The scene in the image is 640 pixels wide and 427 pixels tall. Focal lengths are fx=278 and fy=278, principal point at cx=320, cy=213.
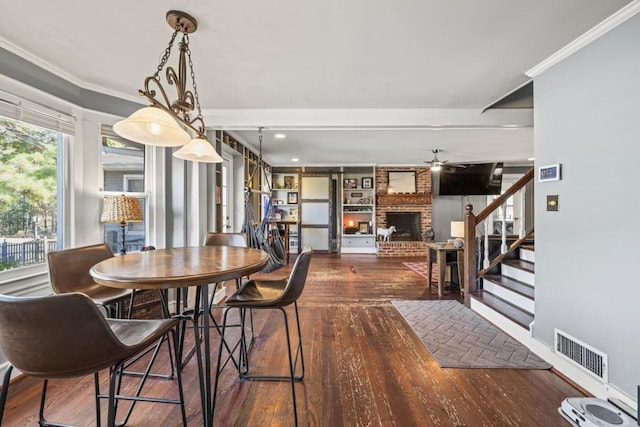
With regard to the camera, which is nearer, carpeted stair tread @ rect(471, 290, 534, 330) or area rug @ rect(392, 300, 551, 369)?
area rug @ rect(392, 300, 551, 369)

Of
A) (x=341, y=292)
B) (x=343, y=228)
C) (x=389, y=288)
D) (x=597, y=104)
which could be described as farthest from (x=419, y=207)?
(x=597, y=104)

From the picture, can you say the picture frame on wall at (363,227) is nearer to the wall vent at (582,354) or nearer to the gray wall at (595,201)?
the gray wall at (595,201)

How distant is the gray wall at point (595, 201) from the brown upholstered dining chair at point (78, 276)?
2.92 metres

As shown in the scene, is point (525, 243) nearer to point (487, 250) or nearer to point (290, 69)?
point (487, 250)

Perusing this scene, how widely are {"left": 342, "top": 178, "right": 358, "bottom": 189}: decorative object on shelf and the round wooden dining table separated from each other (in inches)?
243

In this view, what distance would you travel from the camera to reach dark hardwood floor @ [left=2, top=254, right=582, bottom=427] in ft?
5.08

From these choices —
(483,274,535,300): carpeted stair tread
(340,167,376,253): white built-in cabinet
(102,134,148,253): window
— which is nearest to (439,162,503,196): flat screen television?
(340,167,376,253): white built-in cabinet

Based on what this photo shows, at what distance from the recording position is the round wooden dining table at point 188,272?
1.18 metres

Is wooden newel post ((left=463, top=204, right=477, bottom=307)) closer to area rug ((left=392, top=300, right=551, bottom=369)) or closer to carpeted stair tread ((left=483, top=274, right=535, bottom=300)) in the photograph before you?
carpeted stair tread ((left=483, top=274, right=535, bottom=300))

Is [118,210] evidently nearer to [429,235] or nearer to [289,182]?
[289,182]

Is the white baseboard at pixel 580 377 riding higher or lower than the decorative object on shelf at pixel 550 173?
lower

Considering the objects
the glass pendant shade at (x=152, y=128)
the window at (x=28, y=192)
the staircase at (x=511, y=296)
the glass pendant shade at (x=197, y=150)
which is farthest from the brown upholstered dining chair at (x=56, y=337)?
the staircase at (x=511, y=296)

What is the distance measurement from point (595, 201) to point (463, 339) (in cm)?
149

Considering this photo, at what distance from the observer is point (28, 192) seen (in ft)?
7.00
